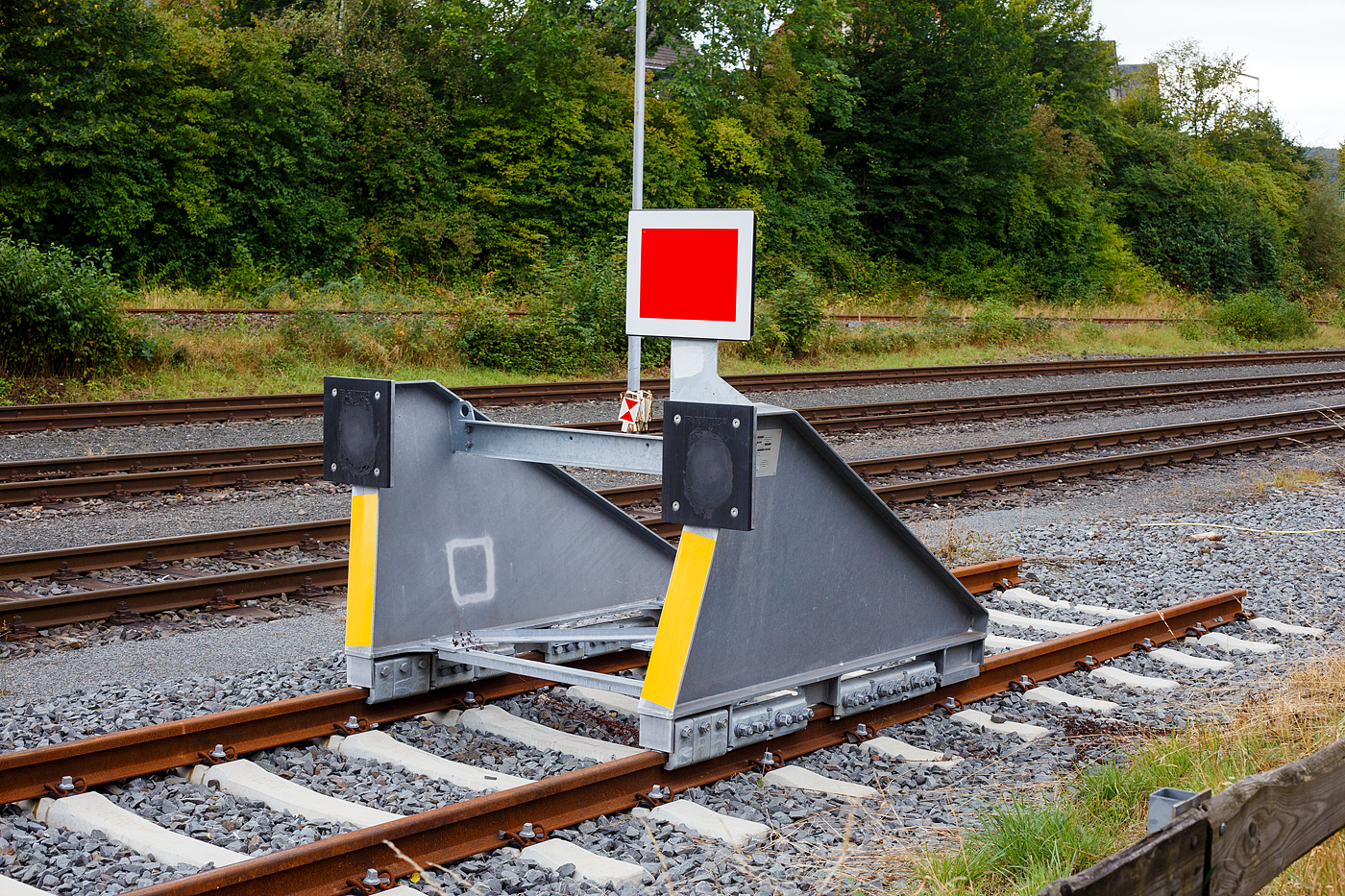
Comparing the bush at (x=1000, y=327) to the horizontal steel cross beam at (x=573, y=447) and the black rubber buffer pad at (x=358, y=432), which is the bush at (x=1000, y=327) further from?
the black rubber buffer pad at (x=358, y=432)

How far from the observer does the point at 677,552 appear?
178 inches

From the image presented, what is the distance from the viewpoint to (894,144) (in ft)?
156

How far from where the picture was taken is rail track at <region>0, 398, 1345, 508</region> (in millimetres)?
10766

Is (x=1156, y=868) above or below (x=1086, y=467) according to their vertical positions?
above

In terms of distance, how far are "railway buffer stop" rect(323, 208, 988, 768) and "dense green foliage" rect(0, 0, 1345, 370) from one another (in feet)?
53.4

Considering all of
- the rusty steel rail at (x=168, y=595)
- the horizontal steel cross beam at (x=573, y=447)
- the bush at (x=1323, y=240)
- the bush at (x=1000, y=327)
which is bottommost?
the rusty steel rail at (x=168, y=595)

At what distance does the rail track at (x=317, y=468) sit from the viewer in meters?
10.8

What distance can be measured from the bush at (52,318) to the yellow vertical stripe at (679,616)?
1536 cm

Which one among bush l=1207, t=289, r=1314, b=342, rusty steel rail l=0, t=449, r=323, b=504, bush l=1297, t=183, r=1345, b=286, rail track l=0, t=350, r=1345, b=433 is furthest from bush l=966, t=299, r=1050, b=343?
bush l=1297, t=183, r=1345, b=286

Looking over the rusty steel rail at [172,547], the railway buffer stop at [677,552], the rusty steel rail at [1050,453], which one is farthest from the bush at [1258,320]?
the railway buffer stop at [677,552]

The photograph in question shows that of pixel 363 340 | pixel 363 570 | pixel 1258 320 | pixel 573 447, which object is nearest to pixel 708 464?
pixel 573 447

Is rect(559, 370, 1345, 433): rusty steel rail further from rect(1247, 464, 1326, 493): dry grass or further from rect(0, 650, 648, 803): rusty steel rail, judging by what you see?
rect(0, 650, 648, 803): rusty steel rail

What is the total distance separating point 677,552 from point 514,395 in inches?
532

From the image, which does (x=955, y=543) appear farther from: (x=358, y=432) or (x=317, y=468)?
(x=317, y=468)
